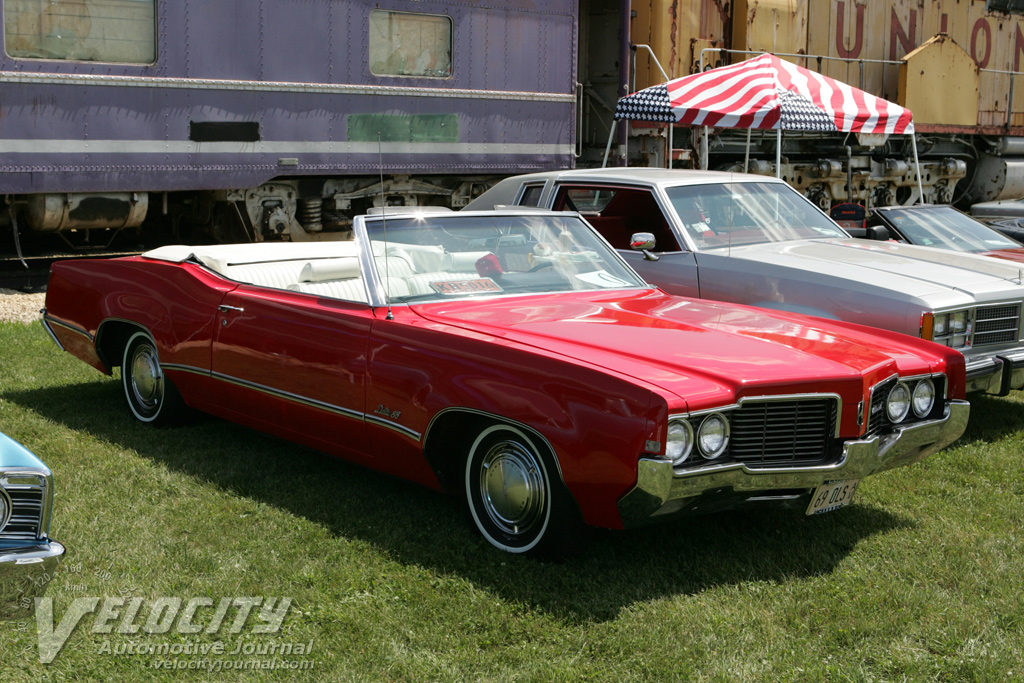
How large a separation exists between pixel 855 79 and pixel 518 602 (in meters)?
14.6

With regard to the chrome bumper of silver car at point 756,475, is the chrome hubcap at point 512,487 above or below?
below

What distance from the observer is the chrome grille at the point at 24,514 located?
275 centimetres

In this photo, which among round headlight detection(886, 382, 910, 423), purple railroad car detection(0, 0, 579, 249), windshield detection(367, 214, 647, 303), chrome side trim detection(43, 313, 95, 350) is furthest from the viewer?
purple railroad car detection(0, 0, 579, 249)

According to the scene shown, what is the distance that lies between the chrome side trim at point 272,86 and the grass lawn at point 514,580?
460cm

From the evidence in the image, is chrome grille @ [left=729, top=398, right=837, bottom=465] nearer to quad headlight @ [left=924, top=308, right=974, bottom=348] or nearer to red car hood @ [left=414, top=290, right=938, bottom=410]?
red car hood @ [left=414, top=290, right=938, bottom=410]

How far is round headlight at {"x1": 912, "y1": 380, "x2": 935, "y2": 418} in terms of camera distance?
4.16 m

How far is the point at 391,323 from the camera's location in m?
4.29

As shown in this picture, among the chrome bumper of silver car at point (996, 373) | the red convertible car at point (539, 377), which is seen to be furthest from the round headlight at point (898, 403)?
the chrome bumper of silver car at point (996, 373)

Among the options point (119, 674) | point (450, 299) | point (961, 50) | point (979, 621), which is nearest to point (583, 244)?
point (450, 299)

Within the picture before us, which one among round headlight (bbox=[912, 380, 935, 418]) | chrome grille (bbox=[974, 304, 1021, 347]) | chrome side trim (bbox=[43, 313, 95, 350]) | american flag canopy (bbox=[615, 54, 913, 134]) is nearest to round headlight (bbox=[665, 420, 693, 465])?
round headlight (bbox=[912, 380, 935, 418])

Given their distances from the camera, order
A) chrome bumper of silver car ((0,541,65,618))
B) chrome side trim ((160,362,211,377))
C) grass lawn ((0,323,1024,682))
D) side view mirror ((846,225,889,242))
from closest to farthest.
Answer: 1. chrome bumper of silver car ((0,541,65,618))
2. grass lawn ((0,323,1024,682))
3. chrome side trim ((160,362,211,377))
4. side view mirror ((846,225,889,242))

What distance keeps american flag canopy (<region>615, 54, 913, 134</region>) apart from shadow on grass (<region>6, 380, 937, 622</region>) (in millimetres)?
5765

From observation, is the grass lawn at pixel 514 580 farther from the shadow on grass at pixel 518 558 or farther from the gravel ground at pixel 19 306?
the gravel ground at pixel 19 306

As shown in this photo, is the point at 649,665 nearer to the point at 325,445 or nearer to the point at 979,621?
the point at 979,621
